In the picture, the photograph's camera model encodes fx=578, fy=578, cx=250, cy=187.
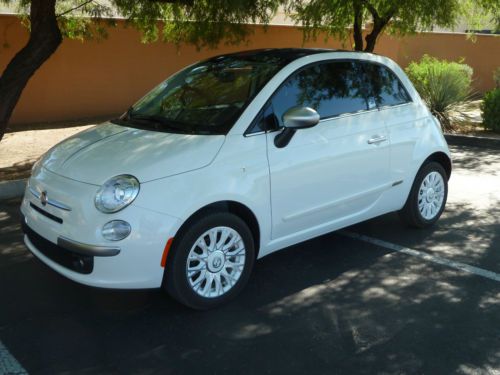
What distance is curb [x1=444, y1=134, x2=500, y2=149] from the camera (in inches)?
412

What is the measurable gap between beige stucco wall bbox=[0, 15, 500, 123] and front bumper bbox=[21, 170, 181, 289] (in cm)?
861

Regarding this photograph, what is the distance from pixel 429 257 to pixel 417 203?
0.68 meters

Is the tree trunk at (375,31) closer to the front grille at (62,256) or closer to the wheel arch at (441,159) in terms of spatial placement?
the wheel arch at (441,159)

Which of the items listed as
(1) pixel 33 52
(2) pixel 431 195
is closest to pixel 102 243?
(2) pixel 431 195

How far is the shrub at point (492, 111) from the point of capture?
11.1m

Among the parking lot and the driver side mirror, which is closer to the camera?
the parking lot

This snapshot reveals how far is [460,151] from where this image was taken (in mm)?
10156

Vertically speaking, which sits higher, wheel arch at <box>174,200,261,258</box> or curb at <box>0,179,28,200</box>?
wheel arch at <box>174,200,261,258</box>

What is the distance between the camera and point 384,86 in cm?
532

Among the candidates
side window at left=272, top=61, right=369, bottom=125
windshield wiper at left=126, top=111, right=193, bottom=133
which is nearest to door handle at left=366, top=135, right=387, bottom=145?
side window at left=272, top=61, right=369, bottom=125

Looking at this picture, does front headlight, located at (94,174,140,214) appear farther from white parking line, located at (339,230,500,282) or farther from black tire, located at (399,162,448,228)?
black tire, located at (399,162,448,228)

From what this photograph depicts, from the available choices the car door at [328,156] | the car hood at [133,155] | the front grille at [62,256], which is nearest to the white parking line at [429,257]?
the car door at [328,156]

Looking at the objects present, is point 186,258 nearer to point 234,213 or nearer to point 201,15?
point 234,213

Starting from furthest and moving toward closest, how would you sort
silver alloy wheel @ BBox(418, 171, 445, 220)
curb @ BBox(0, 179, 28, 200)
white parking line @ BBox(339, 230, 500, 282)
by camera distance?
curb @ BBox(0, 179, 28, 200) → silver alloy wheel @ BBox(418, 171, 445, 220) → white parking line @ BBox(339, 230, 500, 282)
